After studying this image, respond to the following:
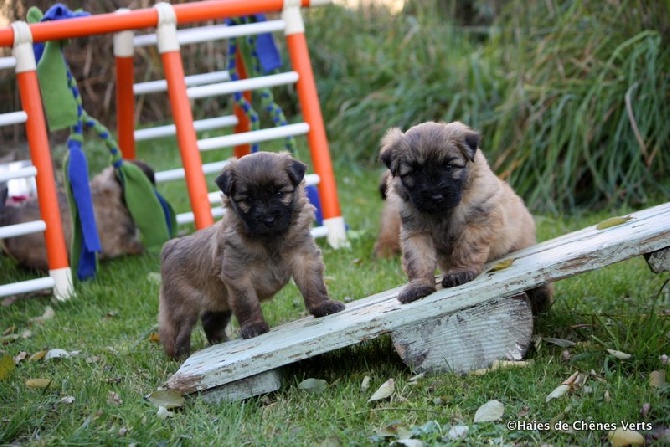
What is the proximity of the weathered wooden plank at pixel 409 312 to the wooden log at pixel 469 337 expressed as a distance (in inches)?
2.2

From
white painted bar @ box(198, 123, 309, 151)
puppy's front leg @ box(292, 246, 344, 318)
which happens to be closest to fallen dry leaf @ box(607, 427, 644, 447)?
puppy's front leg @ box(292, 246, 344, 318)

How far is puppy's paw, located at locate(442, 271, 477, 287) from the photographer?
443 centimetres

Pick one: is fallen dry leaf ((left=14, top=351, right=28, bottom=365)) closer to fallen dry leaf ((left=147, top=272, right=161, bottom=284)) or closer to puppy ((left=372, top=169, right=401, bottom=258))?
fallen dry leaf ((left=147, top=272, right=161, bottom=284))

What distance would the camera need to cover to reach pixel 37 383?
4508 mm

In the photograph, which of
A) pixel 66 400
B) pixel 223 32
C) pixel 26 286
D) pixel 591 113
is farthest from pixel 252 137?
pixel 66 400

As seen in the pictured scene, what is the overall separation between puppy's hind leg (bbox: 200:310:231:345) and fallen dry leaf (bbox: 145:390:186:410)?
1.00m

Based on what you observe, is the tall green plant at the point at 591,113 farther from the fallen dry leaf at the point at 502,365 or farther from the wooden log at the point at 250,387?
the wooden log at the point at 250,387

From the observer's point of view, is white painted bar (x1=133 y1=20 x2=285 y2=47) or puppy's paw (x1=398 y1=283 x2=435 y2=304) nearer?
puppy's paw (x1=398 y1=283 x2=435 y2=304)

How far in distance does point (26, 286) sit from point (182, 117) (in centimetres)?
162

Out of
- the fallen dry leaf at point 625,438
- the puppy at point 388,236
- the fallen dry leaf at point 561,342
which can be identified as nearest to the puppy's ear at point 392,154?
the fallen dry leaf at point 561,342

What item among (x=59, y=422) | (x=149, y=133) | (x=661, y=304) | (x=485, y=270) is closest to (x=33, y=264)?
(x=149, y=133)

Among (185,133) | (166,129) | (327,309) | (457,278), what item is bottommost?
(327,309)

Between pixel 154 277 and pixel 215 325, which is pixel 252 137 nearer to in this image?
pixel 154 277

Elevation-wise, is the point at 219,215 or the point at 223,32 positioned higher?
the point at 223,32
